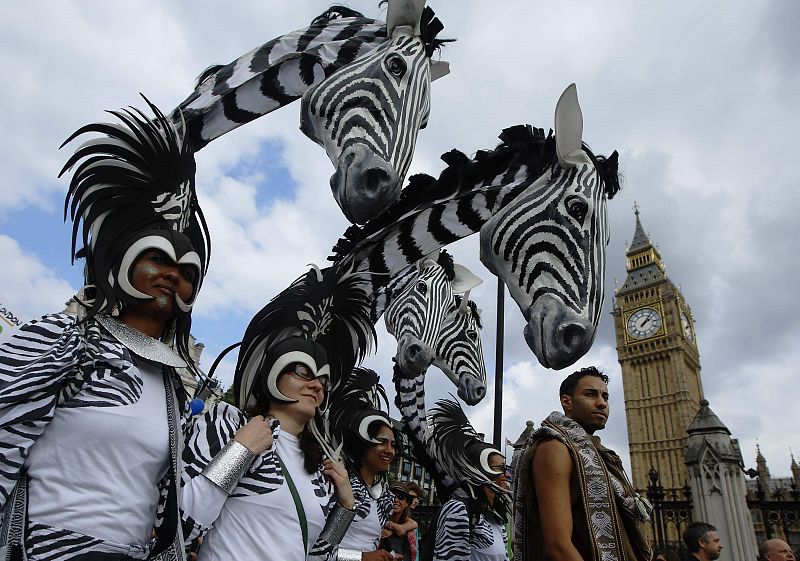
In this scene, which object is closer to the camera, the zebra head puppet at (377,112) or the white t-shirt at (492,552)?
the zebra head puppet at (377,112)

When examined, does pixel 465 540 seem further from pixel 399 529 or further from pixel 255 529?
pixel 255 529

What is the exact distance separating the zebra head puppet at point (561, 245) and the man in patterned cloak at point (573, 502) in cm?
75

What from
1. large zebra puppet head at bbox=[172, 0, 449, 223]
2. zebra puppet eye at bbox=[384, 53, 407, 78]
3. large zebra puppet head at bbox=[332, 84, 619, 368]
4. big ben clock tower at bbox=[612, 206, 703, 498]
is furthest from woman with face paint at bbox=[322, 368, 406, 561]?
big ben clock tower at bbox=[612, 206, 703, 498]

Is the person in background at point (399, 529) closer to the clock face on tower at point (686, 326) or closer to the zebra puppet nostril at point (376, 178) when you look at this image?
the zebra puppet nostril at point (376, 178)

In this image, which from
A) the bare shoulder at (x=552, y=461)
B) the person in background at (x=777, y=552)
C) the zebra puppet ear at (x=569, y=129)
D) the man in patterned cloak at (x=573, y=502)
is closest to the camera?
the man in patterned cloak at (x=573, y=502)

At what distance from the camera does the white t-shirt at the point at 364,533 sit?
12.9 ft

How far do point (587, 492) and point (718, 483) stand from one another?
1075 centimetres

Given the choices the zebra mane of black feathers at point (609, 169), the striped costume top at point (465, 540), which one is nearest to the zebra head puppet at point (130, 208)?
the zebra mane of black feathers at point (609, 169)

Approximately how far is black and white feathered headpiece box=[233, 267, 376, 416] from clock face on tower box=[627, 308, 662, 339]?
87627 mm

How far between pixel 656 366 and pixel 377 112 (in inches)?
3511

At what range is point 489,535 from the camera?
5.12 meters

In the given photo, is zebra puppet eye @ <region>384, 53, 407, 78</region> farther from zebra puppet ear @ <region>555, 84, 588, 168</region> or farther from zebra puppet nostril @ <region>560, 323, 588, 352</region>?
zebra puppet nostril @ <region>560, 323, 588, 352</region>

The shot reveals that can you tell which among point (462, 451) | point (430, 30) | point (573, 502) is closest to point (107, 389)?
point (573, 502)

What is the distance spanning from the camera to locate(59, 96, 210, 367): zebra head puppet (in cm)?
204
